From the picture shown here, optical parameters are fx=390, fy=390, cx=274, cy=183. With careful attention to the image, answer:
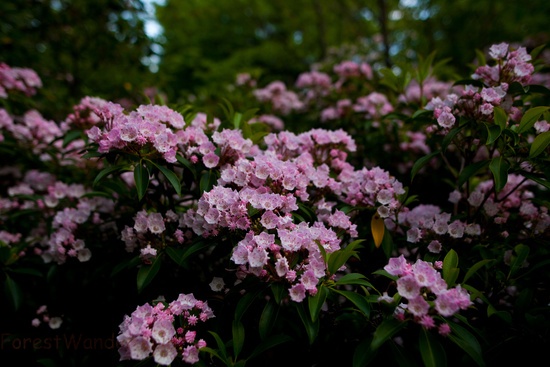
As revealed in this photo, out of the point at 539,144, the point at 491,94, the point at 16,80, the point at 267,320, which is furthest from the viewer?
the point at 16,80

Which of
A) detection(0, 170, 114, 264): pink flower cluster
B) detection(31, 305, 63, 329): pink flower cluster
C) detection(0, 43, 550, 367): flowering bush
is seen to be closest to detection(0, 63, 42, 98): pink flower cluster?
detection(0, 43, 550, 367): flowering bush

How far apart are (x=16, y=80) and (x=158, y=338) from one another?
293cm

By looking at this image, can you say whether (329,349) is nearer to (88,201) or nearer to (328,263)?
→ (328,263)

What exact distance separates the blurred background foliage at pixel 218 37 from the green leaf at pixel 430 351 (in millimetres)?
2769

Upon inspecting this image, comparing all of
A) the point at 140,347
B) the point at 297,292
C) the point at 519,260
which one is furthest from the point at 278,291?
the point at 519,260

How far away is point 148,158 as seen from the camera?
5.85ft

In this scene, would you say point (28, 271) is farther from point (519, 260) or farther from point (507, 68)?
point (507, 68)

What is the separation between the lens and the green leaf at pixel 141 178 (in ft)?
5.44

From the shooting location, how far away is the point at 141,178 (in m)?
1.69

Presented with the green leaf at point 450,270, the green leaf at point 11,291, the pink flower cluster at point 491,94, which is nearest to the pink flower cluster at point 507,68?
the pink flower cluster at point 491,94

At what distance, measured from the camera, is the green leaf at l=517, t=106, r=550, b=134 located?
173cm

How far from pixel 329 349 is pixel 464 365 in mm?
560

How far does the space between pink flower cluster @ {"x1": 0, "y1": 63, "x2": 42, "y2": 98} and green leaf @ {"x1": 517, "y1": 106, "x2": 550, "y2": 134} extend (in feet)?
11.5

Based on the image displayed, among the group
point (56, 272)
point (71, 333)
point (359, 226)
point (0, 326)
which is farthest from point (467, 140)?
point (0, 326)
